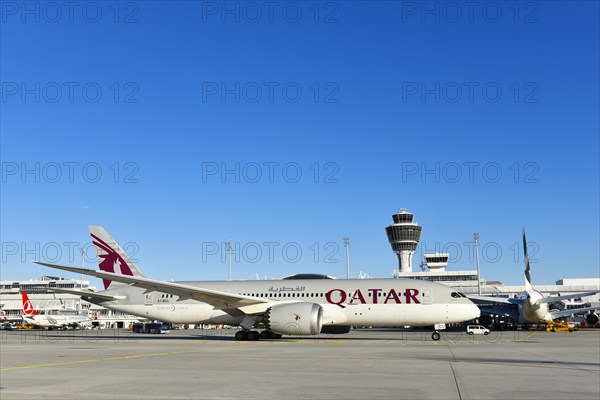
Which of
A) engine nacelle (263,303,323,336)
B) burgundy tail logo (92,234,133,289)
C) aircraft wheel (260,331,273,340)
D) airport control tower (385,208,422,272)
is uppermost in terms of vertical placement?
airport control tower (385,208,422,272)

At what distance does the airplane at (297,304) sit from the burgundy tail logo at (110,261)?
179 centimetres

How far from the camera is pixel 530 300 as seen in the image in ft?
165

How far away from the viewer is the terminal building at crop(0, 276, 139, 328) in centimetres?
9688

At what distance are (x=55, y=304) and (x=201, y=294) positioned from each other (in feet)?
326

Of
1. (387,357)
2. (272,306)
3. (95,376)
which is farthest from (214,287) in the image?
(95,376)

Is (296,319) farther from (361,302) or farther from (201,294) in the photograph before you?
(201,294)

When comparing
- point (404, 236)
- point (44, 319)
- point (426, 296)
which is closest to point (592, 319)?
point (426, 296)

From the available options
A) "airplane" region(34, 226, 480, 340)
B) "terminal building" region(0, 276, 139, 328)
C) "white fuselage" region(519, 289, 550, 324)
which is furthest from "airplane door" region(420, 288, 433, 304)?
"terminal building" region(0, 276, 139, 328)

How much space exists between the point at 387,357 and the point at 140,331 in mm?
44389

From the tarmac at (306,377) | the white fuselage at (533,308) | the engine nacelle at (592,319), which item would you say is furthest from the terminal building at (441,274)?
the tarmac at (306,377)

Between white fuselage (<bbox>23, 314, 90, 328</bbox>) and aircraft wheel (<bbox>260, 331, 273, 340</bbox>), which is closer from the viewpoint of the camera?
aircraft wheel (<bbox>260, 331, 273, 340</bbox>)

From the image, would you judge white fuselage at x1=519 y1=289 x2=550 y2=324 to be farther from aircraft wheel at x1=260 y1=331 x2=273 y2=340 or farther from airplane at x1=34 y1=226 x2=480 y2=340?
aircraft wheel at x1=260 y1=331 x2=273 y2=340

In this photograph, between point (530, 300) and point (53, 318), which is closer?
point (530, 300)

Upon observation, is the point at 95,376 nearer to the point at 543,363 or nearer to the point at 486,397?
the point at 486,397
